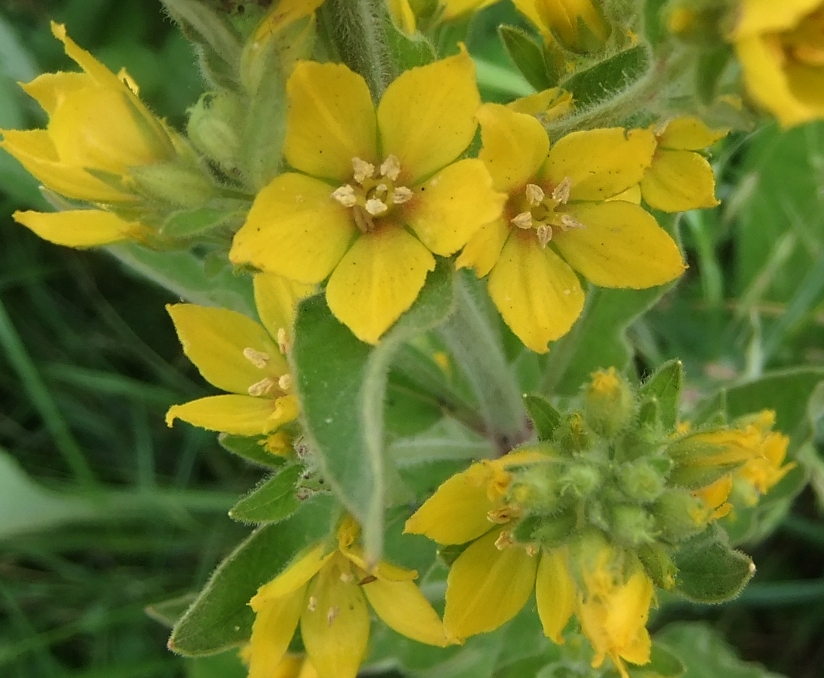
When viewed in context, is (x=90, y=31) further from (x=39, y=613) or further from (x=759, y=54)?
(x=759, y=54)

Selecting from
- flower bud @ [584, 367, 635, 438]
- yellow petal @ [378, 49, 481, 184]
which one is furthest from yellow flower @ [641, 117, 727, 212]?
yellow petal @ [378, 49, 481, 184]

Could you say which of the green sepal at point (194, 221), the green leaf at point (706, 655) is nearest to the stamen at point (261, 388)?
the green sepal at point (194, 221)

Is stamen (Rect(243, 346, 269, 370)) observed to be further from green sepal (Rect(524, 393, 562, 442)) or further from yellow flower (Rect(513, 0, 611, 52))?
yellow flower (Rect(513, 0, 611, 52))

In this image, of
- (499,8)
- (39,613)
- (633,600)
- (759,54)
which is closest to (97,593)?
(39,613)

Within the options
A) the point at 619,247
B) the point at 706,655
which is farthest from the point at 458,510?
the point at 706,655

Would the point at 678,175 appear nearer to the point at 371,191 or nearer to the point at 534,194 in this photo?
the point at 534,194

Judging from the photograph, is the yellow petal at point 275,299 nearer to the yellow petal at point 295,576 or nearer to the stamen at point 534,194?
the yellow petal at point 295,576
